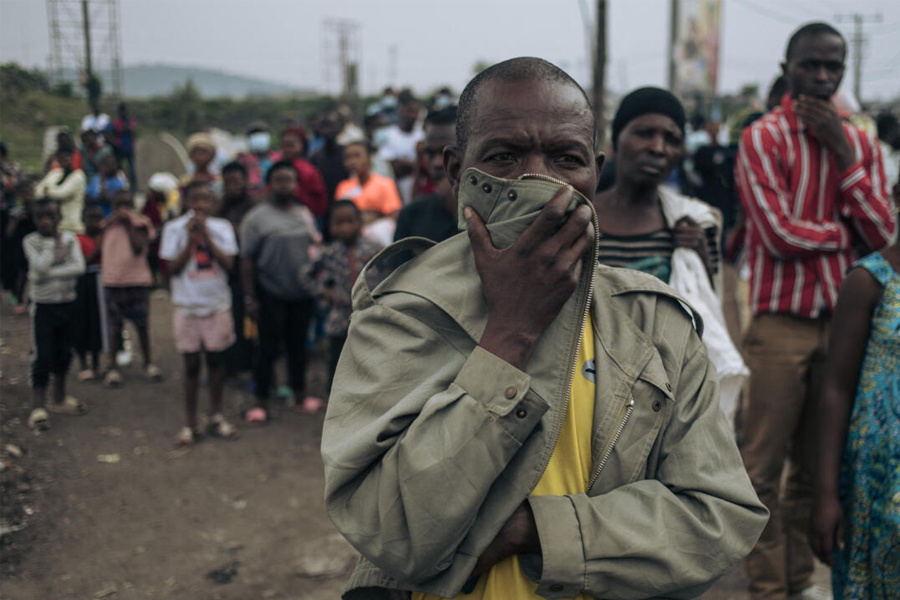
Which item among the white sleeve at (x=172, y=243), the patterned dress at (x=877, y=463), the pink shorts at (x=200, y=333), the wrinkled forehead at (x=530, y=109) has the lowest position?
the pink shorts at (x=200, y=333)

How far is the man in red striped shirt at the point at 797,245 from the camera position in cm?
327

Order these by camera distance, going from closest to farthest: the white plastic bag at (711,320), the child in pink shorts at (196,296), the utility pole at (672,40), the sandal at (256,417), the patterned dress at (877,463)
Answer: the patterned dress at (877,463) → the white plastic bag at (711,320) → the child in pink shorts at (196,296) → the sandal at (256,417) → the utility pole at (672,40)

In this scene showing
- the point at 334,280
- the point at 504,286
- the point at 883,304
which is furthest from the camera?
the point at 334,280

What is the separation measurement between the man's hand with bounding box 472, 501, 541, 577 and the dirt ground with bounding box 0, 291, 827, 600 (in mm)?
2816

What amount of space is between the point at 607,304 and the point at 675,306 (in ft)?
0.48

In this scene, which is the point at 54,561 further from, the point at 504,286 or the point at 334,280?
the point at 504,286

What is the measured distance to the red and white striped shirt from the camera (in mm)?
3262

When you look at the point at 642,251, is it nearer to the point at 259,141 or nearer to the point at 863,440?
the point at 863,440

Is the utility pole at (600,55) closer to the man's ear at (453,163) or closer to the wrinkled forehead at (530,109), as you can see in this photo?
the man's ear at (453,163)

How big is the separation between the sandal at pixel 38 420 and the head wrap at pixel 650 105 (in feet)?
15.8

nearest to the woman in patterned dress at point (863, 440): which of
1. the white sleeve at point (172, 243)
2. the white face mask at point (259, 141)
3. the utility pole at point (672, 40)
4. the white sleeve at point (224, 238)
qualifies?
the white sleeve at point (224, 238)

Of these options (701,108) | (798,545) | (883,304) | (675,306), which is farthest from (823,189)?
(701,108)

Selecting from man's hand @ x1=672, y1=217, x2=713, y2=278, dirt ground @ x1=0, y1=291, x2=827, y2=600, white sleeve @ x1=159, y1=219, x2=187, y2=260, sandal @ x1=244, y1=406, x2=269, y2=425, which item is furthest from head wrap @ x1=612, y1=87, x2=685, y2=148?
sandal @ x1=244, y1=406, x2=269, y2=425

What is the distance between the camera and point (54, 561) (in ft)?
13.1
